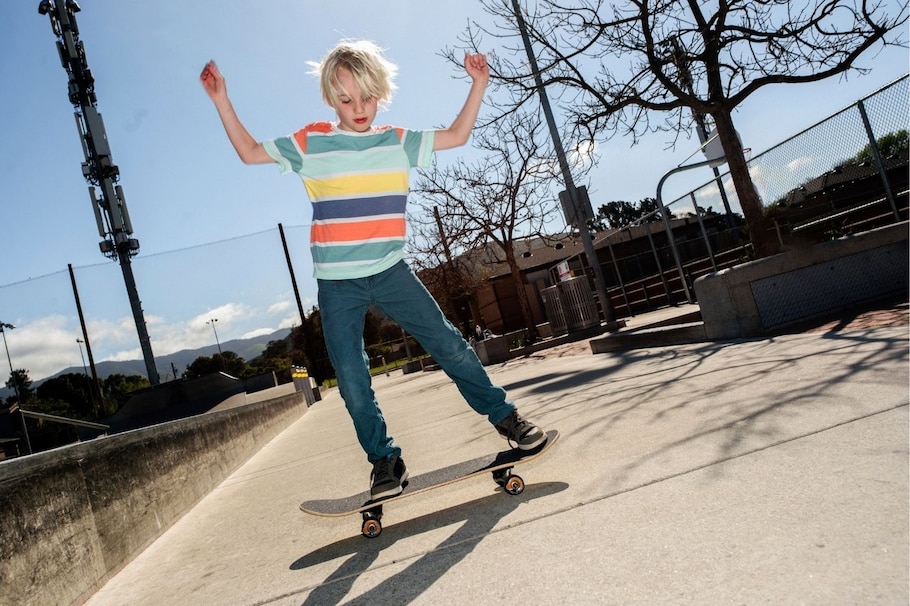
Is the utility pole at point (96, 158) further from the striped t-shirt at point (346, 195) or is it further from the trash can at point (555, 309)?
the striped t-shirt at point (346, 195)

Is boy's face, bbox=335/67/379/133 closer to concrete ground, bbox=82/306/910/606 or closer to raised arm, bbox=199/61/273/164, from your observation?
raised arm, bbox=199/61/273/164

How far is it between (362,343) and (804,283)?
6.13m

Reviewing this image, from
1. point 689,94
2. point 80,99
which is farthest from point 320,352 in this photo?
point 689,94

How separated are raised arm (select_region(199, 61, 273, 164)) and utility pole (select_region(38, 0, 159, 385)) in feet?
78.7

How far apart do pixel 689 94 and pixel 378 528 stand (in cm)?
923

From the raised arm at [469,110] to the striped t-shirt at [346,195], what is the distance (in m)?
0.32

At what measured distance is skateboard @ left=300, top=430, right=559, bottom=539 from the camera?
2445mm

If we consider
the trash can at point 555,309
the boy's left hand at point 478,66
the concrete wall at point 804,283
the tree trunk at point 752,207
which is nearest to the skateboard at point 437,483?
the boy's left hand at point 478,66

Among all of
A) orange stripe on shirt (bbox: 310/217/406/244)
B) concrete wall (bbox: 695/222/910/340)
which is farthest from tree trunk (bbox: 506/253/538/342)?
orange stripe on shirt (bbox: 310/217/406/244)

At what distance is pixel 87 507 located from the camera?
2.75m

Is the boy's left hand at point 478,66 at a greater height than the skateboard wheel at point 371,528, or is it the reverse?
the boy's left hand at point 478,66

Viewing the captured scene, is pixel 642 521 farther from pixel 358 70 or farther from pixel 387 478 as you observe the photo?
pixel 358 70

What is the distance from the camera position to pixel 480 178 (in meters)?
21.3

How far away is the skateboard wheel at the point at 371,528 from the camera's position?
7.90 ft
